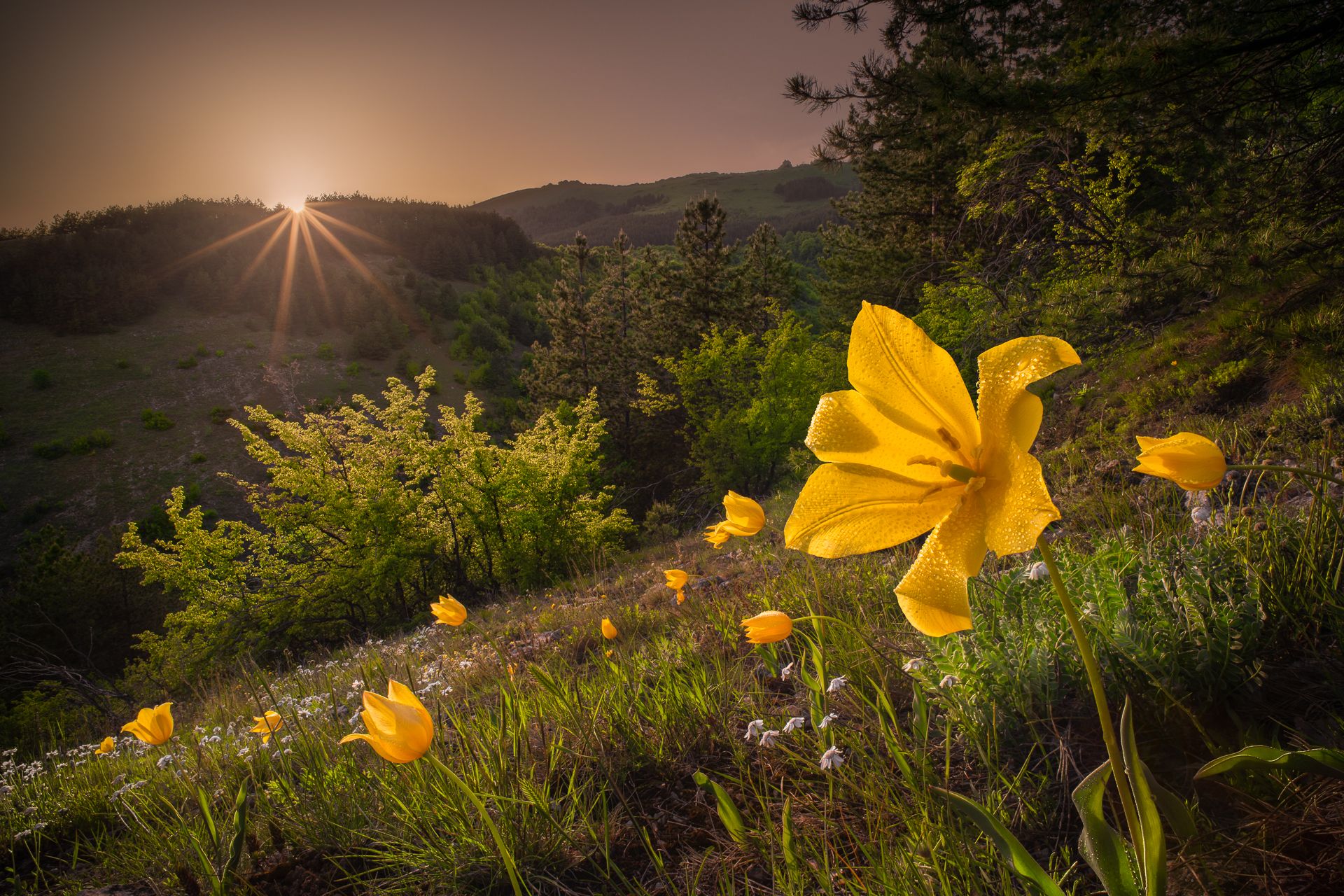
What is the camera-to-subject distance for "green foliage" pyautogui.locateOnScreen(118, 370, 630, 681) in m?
12.3

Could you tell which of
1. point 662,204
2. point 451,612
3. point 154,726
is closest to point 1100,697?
point 451,612

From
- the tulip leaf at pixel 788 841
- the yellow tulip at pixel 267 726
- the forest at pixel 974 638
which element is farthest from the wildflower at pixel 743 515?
the yellow tulip at pixel 267 726

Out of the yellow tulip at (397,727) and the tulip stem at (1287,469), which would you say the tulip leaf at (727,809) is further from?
the tulip stem at (1287,469)

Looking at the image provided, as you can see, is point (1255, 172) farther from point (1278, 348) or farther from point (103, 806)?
point (103, 806)

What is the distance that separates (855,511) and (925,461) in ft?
0.43

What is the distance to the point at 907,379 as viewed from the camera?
0.88m

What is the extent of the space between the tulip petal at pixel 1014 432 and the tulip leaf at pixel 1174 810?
45cm

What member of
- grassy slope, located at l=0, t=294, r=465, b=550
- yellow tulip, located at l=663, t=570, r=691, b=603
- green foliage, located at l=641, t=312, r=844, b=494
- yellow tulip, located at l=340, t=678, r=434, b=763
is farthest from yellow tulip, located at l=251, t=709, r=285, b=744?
grassy slope, located at l=0, t=294, r=465, b=550

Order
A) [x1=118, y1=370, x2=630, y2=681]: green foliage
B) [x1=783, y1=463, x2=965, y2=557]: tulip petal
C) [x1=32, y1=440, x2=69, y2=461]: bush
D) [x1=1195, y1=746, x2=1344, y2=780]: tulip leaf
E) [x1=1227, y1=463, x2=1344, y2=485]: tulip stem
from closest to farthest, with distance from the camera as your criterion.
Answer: [x1=1227, y1=463, x2=1344, y2=485]: tulip stem
[x1=1195, y1=746, x2=1344, y2=780]: tulip leaf
[x1=783, y1=463, x2=965, y2=557]: tulip petal
[x1=118, y1=370, x2=630, y2=681]: green foliage
[x1=32, y1=440, x2=69, y2=461]: bush

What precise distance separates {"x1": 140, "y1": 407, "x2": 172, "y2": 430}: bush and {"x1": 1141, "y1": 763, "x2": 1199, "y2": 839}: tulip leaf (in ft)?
136

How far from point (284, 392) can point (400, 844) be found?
4153 centimetres

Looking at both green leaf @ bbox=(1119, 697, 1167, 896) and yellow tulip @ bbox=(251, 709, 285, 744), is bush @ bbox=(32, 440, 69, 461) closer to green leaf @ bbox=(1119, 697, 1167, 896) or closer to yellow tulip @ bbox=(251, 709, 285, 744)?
yellow tulip @ bbox=(251, 709, 285, 744)

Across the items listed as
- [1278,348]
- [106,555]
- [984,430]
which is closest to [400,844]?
[984,430]

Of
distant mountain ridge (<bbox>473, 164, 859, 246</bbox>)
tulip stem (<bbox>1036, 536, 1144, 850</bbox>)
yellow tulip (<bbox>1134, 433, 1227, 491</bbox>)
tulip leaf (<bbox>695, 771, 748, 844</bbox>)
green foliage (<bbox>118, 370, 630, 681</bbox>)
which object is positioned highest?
distant mountain ridge (<bbox>473, 164, 859, 246</bbox>)
